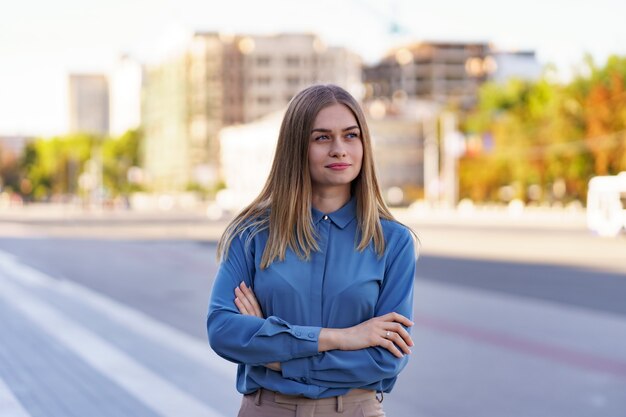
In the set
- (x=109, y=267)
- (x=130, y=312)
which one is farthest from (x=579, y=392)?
(x=109, y=267)

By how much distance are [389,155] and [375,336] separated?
114 meters

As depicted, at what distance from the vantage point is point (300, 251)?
2787 mm

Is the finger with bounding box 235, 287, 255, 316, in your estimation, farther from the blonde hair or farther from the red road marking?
the red road marking

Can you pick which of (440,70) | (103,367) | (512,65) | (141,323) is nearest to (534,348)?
(103,367)

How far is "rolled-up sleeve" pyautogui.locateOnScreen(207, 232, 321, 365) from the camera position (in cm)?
272

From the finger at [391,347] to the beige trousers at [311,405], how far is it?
133 millimetres

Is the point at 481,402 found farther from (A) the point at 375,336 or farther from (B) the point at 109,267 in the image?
(B) the point at 109,267

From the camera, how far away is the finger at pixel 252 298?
282 cm

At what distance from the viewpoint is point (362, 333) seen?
9.07ft

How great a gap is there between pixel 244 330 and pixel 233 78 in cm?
14968

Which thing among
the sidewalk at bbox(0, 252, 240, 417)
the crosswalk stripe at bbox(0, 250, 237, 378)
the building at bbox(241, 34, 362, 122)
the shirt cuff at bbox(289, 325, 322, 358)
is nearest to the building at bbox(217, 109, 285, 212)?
the building at bbox(241, 34, 362, 122)

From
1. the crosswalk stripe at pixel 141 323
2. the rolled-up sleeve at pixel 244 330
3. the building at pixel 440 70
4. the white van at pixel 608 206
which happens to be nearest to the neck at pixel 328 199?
the rolled-up sleeve at pixel 244 330

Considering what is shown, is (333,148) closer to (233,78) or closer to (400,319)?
(400,319)

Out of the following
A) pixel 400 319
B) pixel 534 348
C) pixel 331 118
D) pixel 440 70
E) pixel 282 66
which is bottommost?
pixel 534 348
